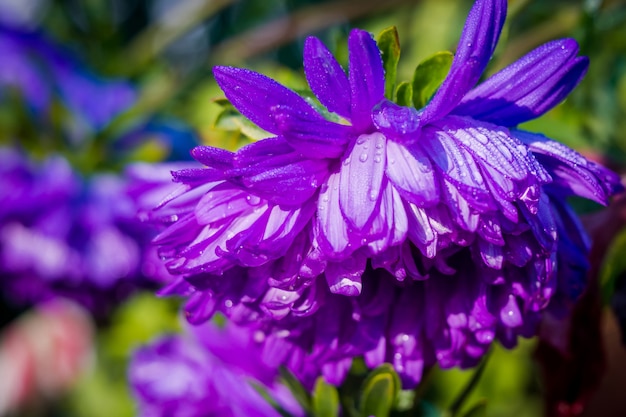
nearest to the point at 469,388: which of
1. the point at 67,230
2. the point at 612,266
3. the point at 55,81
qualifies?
the point at 612,266

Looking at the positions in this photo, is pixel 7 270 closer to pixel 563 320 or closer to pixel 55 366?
pixel 55 366

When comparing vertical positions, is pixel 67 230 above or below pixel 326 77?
below

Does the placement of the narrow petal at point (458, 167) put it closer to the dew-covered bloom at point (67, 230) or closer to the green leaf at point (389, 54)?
the green leaf at point (389, 54)

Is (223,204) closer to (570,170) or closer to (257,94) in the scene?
(257,94)

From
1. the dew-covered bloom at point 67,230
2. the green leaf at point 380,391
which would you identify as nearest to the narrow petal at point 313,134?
the green leaf at point 380,391

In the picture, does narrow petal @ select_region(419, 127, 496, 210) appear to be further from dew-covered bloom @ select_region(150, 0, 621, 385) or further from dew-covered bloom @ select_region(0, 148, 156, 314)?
dew-covered bloom @ select_region(0, 148, 156, 314)
